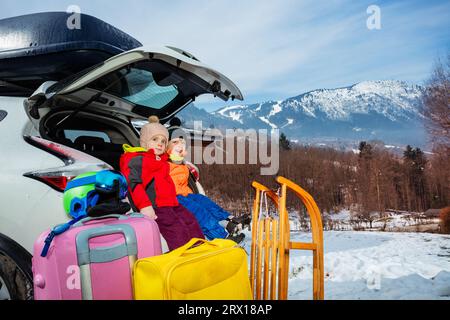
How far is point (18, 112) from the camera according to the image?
2385 mm

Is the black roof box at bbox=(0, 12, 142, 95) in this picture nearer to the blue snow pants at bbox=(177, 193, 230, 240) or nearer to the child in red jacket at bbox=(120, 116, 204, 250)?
the child in red jacket at bbox=(120, 116, 204, 250)

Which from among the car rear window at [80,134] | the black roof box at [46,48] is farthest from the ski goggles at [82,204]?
the car rear window at [80,134]

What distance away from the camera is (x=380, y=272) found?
594cm

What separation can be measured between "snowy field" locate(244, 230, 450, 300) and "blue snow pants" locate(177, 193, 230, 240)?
222cm

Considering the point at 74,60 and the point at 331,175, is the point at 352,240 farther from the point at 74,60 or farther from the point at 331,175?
the point at 331,175

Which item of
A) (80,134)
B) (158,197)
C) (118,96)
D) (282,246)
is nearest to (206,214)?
(158,197)

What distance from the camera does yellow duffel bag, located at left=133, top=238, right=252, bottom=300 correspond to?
169 centimetres

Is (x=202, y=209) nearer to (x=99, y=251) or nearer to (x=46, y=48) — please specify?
(x=99, y=251)

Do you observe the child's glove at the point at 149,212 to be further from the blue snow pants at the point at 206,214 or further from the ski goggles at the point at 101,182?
the blue snow pants at the point at 206,214

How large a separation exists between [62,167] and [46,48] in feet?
4.59

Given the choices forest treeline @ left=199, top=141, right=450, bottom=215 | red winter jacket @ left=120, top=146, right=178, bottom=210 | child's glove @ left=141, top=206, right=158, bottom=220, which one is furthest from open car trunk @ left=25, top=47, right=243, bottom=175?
forest treeline @ left=199, top=141, right=450, bottom=215

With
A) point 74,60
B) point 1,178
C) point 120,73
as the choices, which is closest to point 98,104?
point 74,60

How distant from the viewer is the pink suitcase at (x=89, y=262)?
1742mm

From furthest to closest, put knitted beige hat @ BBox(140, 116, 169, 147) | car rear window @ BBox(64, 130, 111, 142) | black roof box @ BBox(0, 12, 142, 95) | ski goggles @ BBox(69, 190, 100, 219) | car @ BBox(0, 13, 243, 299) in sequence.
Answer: car rear window @ BBox(64, 130, 111, 142) < knitted beige hat @ BBox(140, 116, 169, 147) < black roof box @ BBox(0, 12, 142, 95) < car @ BBox(0, 13, 243, 299) < ski goggles @ BBox(69, 190, 100, 219)
